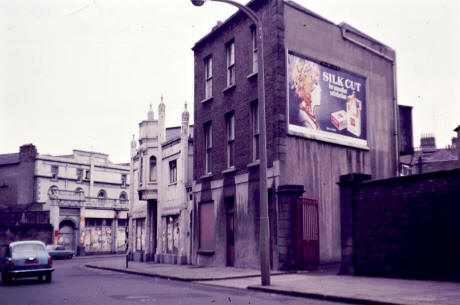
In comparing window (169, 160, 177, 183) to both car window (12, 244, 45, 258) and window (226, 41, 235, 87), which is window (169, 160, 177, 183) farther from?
car window (12, 244, 45, 258)

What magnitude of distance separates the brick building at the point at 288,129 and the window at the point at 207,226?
0.05 metres

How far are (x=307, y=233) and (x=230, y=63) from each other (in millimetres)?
9758

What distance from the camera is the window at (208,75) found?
27.8 meters

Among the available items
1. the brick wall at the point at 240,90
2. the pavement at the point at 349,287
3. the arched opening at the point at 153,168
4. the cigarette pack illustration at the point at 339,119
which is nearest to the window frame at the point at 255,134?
the brick wall at the point at 240,90

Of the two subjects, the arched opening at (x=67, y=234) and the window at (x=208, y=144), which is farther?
the arched opening at (x=67, y=234)

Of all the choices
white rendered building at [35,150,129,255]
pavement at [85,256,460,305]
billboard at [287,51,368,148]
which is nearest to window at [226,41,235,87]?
billboard at [287,51,368,148]

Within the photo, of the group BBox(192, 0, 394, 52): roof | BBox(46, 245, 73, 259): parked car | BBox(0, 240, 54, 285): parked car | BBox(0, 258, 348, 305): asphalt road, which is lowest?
BBox(46, 245, 73, 259): parked car

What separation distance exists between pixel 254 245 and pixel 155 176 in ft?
43.8

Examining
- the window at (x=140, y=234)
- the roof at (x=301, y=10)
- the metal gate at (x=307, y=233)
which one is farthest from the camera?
the window at (x=140, y=234)

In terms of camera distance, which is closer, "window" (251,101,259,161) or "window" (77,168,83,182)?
"window" (251,101,259,161)

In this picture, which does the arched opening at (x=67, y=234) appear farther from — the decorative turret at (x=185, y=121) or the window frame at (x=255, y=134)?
the window frame at (x=255, y=134)

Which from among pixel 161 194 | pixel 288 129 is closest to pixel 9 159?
pixel 161 194

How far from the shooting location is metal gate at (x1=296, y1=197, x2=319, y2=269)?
20312mm

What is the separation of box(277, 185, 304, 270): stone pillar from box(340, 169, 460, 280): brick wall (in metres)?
2.60
